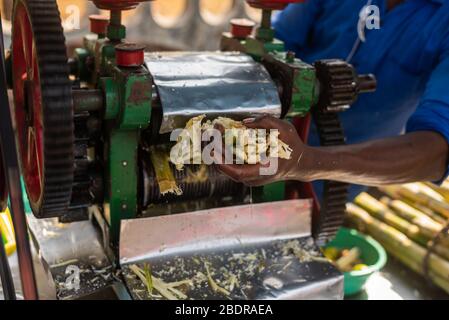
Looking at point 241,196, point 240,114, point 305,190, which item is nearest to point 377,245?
point 305,190

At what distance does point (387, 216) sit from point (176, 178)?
2.85ft

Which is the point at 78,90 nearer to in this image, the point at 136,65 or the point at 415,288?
the point at 136,65

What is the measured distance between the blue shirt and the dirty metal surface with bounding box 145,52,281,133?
1.23 ft

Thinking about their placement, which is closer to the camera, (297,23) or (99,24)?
(99,24)

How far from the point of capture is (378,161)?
1.09m

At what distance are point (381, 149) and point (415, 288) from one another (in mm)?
532

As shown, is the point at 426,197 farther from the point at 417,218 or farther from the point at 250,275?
the point at 250,275

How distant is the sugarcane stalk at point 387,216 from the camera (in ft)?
5.04

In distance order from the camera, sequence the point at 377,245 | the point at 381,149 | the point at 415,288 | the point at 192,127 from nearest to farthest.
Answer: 1. the point at 192,127
2. the point at 381,149
3. the point at 415,288
4. the point at 377,245

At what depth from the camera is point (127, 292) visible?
99cm

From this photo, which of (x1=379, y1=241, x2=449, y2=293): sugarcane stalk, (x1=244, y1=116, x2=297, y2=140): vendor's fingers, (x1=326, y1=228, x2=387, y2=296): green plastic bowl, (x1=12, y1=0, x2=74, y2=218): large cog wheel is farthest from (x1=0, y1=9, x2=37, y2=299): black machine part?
(x1=379, y1=241, x2=449, y2=293): sugarcane stalk

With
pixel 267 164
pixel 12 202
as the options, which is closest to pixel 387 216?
pixel 267 164

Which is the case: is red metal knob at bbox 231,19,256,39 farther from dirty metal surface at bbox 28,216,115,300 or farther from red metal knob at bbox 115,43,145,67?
dirty metal surface at bbox 28,216,115,300

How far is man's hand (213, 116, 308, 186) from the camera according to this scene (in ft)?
2.85
